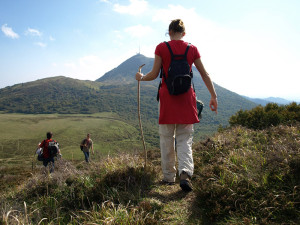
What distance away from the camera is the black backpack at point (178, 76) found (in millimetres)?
2598

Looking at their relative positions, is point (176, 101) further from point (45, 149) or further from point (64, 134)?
point (64, 134)

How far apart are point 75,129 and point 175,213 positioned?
125489 mm

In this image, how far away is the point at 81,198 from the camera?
276 cm

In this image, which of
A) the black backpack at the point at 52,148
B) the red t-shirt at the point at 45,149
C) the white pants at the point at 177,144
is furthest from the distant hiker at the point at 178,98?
the red t-shirt at the point at 45,149

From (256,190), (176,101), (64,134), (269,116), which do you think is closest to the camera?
(256,190)

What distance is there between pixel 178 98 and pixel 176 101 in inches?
2.0

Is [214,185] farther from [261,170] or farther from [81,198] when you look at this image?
[81,198]

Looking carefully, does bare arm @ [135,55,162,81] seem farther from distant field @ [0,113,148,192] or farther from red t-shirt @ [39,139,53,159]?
distant field @ [0,113,148,192]

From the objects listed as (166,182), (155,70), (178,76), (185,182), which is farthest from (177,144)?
(155,70)

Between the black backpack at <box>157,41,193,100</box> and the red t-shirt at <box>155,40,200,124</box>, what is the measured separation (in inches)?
3.6

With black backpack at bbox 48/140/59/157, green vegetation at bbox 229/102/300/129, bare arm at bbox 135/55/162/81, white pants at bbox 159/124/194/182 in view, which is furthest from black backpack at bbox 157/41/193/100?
black backpack at bbox 48/140/59/157

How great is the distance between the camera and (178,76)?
8.46ft

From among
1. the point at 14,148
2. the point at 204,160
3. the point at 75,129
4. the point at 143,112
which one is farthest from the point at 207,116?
the point at 204,160

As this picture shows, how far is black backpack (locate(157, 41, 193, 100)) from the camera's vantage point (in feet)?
8.52
